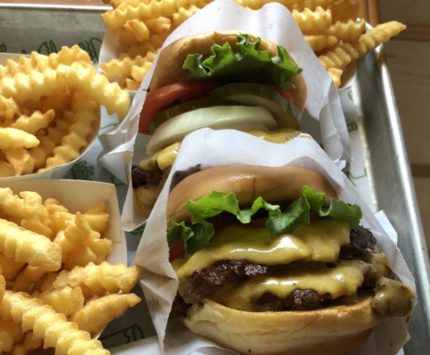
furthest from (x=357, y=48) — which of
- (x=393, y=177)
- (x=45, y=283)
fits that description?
(x=45, y=283)

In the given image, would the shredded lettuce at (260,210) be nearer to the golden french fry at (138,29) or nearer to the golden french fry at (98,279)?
the golden french fry at (98,279)

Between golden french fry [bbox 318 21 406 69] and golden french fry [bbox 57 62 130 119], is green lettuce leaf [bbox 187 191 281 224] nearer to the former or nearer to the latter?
golden french fry [bbox 57 62 130 119]

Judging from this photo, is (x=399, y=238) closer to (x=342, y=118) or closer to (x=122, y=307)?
(x=342, y=118)

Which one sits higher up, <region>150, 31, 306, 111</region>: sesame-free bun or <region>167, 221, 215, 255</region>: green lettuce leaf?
<region>150, 31, 306, 111</region>: sesame-free bun

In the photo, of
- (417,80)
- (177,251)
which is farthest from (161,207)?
(417,80)

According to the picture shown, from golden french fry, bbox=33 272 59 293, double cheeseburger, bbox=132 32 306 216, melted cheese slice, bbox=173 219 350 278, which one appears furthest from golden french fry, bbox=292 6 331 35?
golden french fry, bbox=33 272 59 293

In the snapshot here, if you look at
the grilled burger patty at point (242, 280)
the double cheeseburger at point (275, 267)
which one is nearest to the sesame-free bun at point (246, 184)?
the double cheeseburger at point (275, 267)

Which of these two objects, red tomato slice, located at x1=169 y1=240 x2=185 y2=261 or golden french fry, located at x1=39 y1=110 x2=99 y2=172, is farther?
golden french fry, located at x1=39 y1=110 x2=99 y2=172
